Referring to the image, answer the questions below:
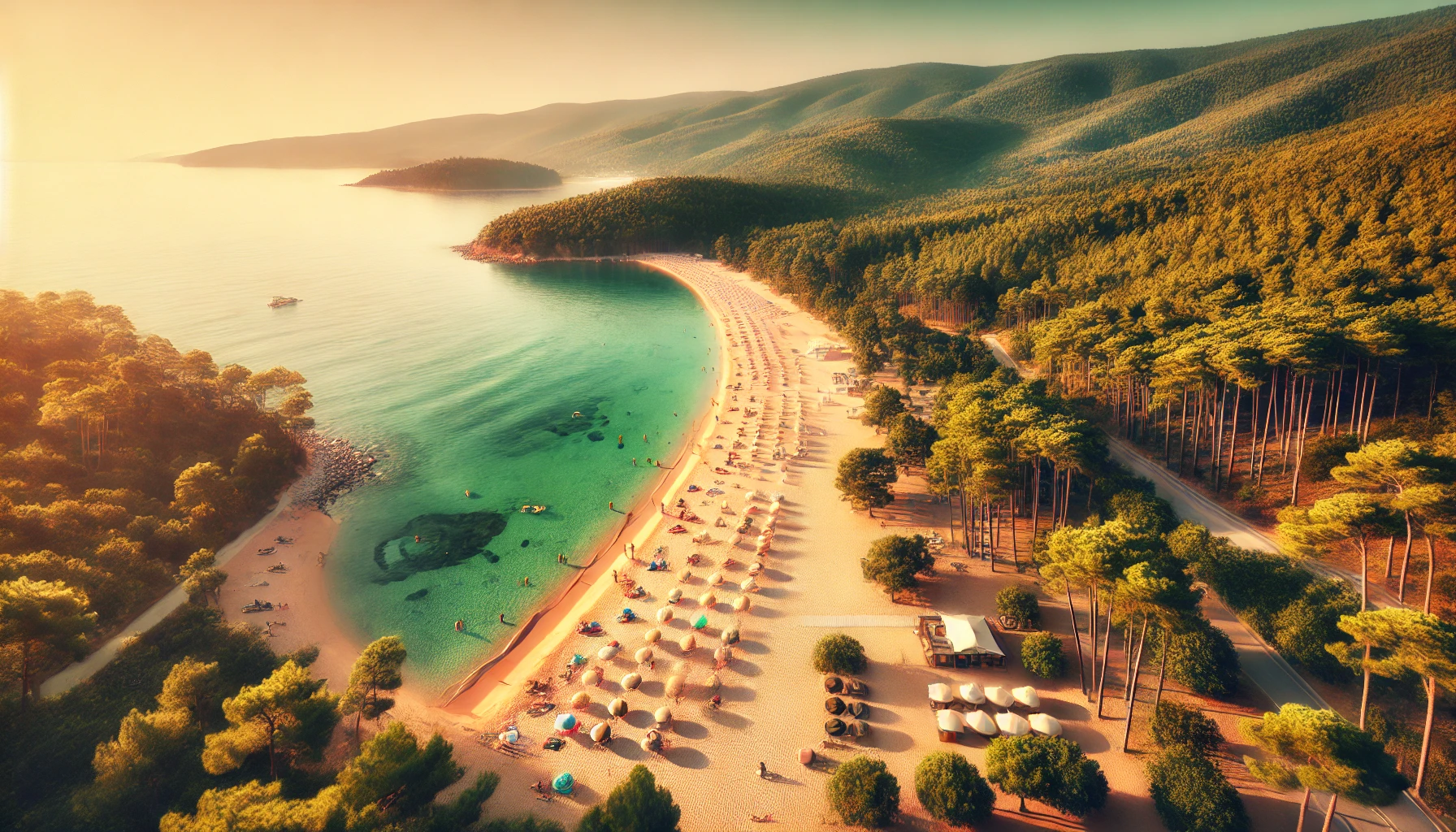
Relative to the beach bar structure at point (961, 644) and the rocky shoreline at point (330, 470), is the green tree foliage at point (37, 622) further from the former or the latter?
the beach bar structure at point (961, 644)

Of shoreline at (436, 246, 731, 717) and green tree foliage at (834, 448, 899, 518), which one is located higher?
green tree foliage at (834, 448, 899, 518)

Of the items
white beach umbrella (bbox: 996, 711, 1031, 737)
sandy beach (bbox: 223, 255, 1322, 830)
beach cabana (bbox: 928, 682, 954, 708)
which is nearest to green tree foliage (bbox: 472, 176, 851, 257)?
sandy beach (bbox: 223, 255, 1322, 830)

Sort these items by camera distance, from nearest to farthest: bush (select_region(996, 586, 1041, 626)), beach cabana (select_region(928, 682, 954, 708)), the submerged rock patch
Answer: beach cabana (select_region(928, 682, 954, 708)) → bush (select_region(996, 586, 1041, 626)) → the submerged rock patch

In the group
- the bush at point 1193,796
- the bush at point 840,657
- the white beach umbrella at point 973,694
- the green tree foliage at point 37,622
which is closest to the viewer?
the bush at point 1193,796

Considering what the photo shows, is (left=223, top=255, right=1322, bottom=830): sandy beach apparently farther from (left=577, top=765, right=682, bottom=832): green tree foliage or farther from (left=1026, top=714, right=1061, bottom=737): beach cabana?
(left=577, top=765, right=682, bottom=832): green tree foliage

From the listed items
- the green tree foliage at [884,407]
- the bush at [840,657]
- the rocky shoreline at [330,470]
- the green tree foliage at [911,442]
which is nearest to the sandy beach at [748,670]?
the bush at [840,657]
